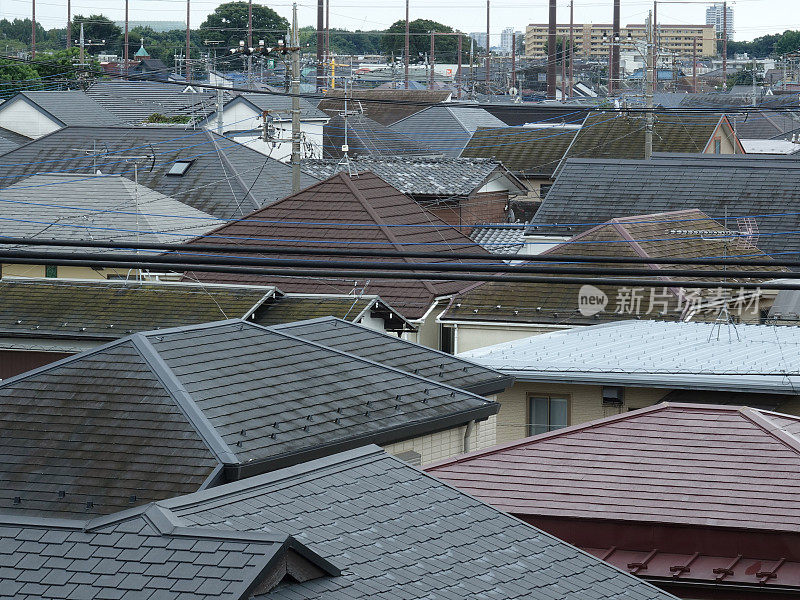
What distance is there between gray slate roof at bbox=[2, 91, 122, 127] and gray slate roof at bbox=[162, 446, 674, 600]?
4859cm

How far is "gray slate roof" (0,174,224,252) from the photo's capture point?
3241 cm

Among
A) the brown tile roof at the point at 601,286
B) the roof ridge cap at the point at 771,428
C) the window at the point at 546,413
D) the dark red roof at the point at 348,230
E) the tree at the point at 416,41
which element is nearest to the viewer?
the roof ridge cap at the point at 771,428

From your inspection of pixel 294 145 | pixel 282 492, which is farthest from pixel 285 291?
pixel 282 492

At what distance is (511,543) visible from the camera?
31.2 feet

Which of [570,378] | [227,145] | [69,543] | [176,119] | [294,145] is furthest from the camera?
[176,119]

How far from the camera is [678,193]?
114ft

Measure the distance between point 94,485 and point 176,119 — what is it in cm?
4734

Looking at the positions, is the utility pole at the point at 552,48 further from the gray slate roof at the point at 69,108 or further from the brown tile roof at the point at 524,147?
the gray slate roof at the point at 69,108

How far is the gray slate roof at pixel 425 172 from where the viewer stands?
37938mm

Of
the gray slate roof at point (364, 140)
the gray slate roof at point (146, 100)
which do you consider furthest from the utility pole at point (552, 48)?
the gray slate roof at point (146, 100)

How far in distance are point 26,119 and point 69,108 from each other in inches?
85.5

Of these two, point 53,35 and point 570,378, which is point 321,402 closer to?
point 570,378

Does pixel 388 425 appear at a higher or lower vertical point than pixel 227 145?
lower

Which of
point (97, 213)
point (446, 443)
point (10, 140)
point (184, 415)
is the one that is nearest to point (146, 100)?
point (10, 140)
